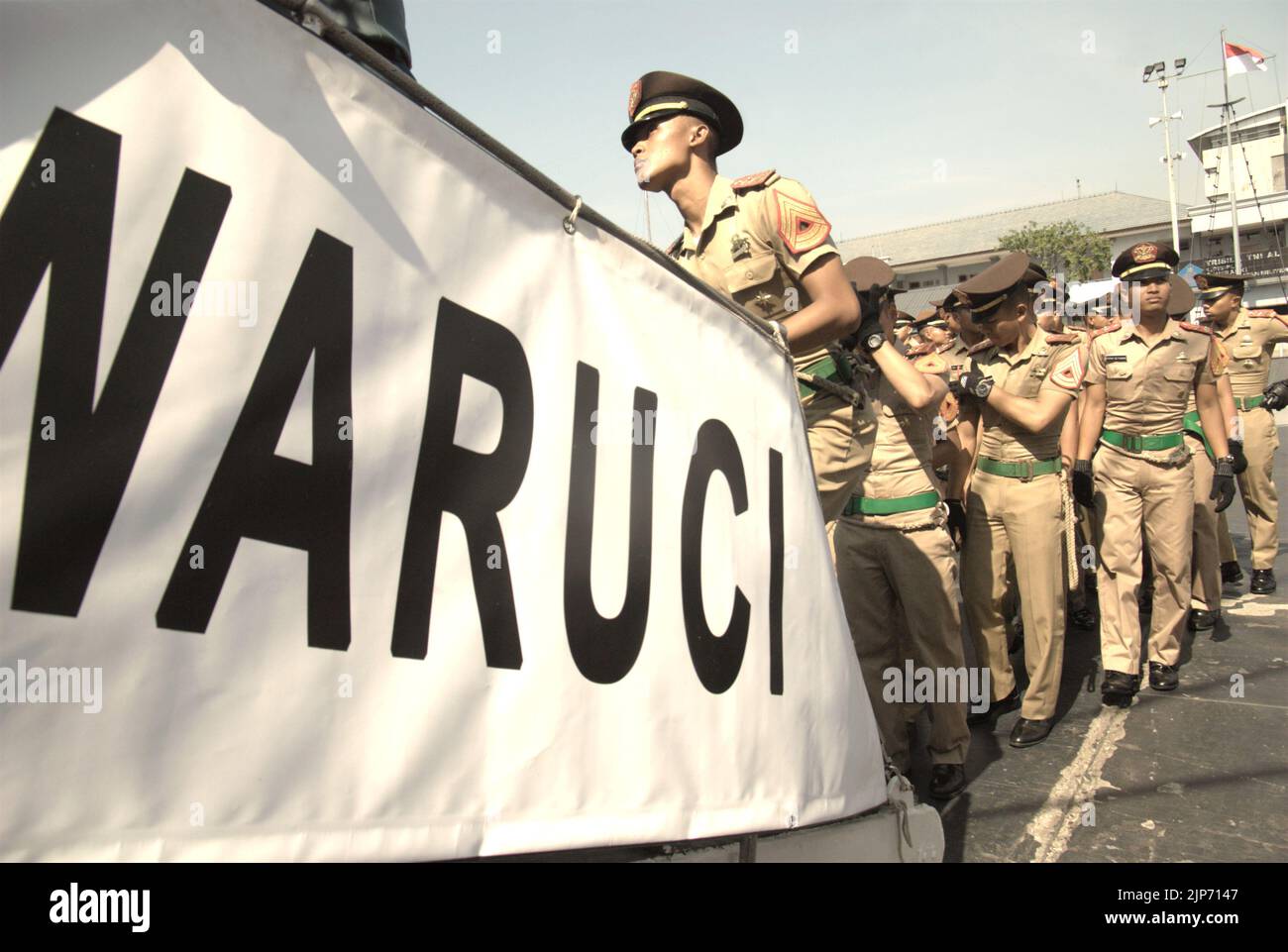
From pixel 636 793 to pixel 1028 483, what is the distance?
3622 millimetres

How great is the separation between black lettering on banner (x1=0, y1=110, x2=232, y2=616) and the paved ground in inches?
118

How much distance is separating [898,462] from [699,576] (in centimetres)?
251

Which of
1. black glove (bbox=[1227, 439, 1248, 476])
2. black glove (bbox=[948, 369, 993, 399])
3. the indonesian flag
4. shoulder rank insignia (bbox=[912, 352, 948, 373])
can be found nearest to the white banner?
shoulder rank insignia (bbox=[912, 352, 948, 373])

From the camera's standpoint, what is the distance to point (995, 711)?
474 cm

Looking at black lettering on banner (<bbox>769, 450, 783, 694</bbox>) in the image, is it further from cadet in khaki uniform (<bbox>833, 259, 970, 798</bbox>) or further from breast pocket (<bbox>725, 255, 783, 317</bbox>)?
cadet in khaki uniform (<bbox>833, 259, 970, 798</bbox>)

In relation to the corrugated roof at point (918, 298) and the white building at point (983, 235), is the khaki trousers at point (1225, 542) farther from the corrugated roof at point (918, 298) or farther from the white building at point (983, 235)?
the white building at point (983, 235)

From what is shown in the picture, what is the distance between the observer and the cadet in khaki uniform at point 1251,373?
275 inches

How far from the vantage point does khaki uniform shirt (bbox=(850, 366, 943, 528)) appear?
3.94 m

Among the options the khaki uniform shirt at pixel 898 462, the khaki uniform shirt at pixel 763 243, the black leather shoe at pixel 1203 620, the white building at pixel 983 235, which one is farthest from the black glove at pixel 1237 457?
the white building at pixel 983 235

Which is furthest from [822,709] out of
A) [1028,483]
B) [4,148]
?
[1028,483]

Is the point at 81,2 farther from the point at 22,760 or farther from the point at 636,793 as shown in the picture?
the point at 636,793

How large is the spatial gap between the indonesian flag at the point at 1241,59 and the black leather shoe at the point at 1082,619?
2565 cm

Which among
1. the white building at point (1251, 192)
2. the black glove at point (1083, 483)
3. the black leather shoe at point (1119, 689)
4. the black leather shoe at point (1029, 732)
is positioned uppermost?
the white building at point (1251, 192)

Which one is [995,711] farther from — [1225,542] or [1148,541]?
[1225,542]
